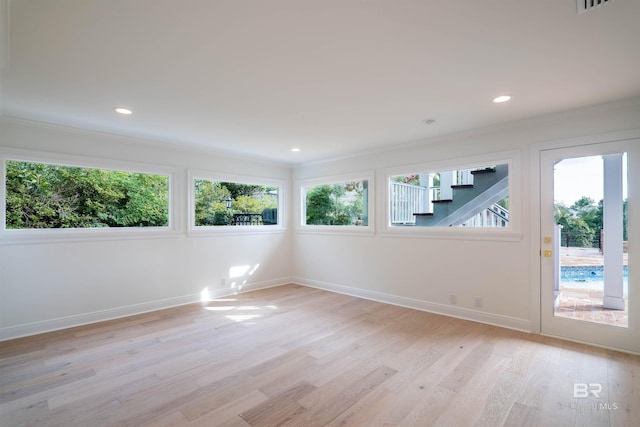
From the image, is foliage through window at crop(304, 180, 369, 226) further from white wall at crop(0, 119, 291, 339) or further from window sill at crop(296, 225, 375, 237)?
white wall at crop(0, 119, 291, 339)

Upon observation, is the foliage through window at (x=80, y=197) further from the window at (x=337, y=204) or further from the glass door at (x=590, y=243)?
the glass door at (x=590, y=243)

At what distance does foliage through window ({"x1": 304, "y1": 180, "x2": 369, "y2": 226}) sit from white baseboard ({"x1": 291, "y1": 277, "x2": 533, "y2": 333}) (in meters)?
1.15

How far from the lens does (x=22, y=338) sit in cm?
345

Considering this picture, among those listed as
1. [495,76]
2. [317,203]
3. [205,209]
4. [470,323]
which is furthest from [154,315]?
[495,76]

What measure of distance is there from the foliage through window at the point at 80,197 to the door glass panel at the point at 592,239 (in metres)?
5.18

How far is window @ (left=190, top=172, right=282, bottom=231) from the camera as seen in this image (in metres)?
5.06

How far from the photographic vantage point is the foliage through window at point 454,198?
13.4 feet

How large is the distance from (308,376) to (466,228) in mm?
2750

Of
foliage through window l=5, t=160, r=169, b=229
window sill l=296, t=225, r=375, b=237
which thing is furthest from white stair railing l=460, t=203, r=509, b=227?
foliage through window l=5, t=160, r=169, b=229

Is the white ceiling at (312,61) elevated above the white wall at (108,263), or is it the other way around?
the white ceiling at (312,61)

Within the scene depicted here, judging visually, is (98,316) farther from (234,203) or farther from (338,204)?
(338,204)

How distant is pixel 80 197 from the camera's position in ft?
13.0

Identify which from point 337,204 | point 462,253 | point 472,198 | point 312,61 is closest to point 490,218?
point 472,198

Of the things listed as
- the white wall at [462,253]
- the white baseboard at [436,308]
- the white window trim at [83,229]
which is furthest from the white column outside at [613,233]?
the white window trim at [83,229]
